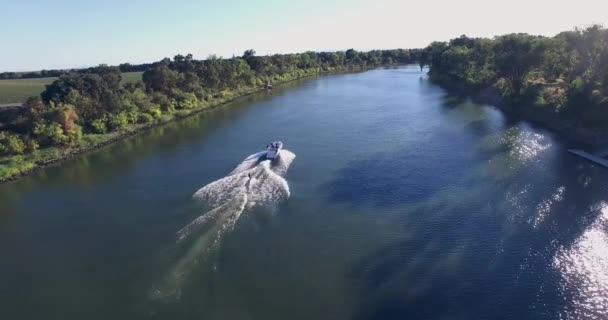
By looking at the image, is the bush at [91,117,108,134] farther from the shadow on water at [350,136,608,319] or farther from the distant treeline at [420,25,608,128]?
the distant treeline at [420,25,608,128]

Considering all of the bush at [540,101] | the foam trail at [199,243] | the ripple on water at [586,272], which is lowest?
the ripple on water at [586,272]

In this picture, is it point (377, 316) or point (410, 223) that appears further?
point (410, 223)

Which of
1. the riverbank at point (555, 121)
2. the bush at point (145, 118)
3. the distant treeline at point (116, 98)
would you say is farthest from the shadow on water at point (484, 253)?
the bush at point (145, 118)

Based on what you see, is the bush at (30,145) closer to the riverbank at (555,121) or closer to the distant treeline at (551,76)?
the riverbank at (555,121)

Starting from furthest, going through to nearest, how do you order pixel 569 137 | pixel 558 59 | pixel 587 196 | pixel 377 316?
pixel 558 59
pixel 569 137
pixel 587 196
pixel 377 316

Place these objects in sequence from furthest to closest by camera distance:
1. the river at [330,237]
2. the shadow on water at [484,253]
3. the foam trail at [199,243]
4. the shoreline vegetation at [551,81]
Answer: the shoreline vegetation at [551,81]
the foam trail at [199,243]
the river at [330,237]
the shadow on water at [484,253]

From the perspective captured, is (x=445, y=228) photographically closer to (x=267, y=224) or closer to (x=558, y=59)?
(x=267, y=224)

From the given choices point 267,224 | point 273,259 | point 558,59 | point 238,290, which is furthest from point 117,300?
point 558,59
